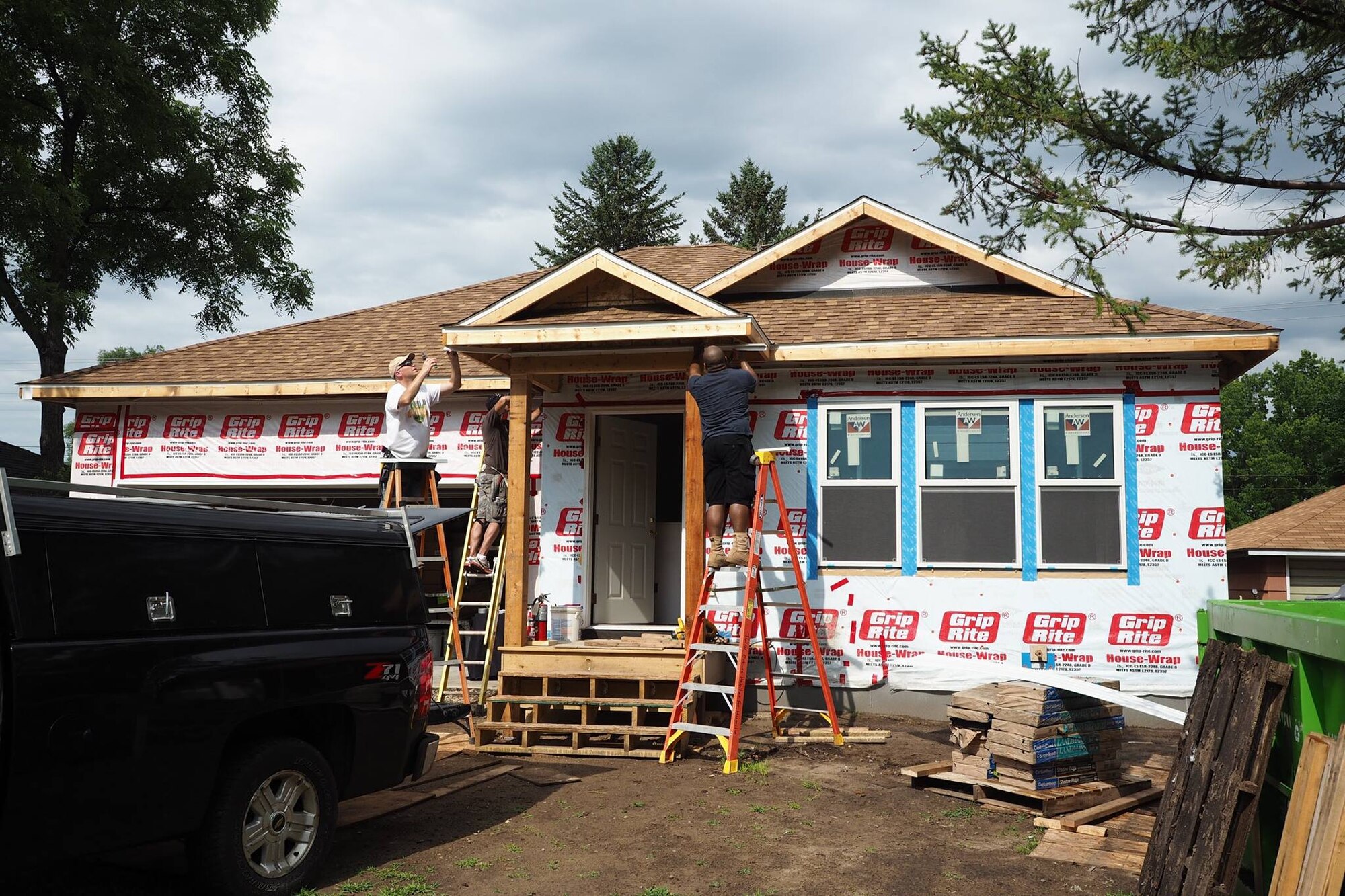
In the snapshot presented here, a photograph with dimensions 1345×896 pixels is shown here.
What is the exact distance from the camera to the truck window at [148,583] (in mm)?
4488

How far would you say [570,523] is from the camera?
450 inches

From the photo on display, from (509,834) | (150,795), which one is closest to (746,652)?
(509,834)

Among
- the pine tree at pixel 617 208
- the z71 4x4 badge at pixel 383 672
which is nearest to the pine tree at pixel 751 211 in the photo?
the pine tree at pixel 617 208

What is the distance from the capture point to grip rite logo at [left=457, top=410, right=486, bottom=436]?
12.6 meters

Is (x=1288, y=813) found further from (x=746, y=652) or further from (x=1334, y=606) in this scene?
(x=746, y=652)

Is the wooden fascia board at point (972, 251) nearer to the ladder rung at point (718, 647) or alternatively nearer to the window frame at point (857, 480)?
the window frame at point (857, 480)

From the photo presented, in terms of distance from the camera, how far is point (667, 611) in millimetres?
12820

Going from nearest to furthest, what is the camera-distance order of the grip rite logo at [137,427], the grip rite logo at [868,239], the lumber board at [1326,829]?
the lumber board at [1326,829]
the grip rite logo at [868,239]
the grip rite logo at [137,427]

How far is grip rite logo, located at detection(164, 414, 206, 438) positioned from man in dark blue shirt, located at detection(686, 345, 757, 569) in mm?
7269

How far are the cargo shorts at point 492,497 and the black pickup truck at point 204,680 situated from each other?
4462 millimetres

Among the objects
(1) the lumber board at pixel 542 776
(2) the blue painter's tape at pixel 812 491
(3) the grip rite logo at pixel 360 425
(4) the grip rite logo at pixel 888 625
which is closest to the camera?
(1) the lumber board at pixel 542 776

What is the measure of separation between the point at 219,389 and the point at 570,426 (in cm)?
456

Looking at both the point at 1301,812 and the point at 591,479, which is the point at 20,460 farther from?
the point at 1301,812

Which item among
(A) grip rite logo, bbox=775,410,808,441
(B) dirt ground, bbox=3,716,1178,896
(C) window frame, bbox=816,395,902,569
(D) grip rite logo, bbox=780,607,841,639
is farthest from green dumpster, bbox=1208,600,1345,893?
(A) grip rite logo, bbox=775,410,808,441
